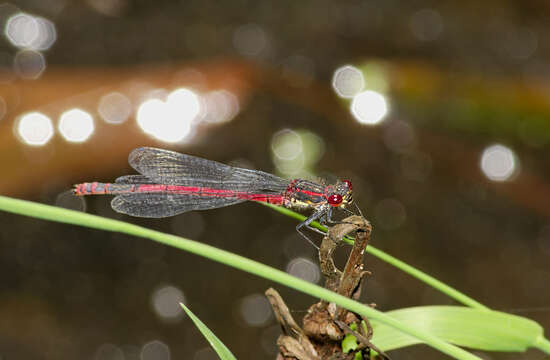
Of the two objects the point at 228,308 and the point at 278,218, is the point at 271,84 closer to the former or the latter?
the point at 278,218

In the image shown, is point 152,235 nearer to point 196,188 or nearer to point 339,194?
point 339,194

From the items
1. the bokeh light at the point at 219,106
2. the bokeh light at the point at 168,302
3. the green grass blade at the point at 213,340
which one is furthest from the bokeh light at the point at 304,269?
the green grass blade at the point at 213,340

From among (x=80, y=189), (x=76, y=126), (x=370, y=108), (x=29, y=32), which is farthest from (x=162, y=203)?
(x=29, y=32)

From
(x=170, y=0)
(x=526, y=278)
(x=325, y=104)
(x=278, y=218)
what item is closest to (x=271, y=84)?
(x=325, y=104)

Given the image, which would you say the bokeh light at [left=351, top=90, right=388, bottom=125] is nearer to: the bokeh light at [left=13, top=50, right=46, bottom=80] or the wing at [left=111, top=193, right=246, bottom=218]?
the wing at [left=111, top=193, right=246, bottom=218]

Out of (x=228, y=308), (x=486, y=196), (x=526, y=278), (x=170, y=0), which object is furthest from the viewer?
(x=170, y=0)

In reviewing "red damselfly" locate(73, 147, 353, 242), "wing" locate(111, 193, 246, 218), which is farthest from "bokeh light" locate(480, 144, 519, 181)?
"wing" locate(111, 193, 246, 218)
